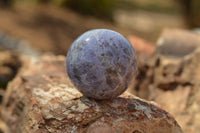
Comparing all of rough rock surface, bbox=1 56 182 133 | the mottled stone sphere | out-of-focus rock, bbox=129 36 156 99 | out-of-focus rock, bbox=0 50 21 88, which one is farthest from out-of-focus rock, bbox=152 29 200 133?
out-of-focus rock, bbox=0 50 21 88

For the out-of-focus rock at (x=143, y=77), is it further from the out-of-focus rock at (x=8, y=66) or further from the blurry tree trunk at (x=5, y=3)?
the blurry tree trunk at (x=5, y=3)

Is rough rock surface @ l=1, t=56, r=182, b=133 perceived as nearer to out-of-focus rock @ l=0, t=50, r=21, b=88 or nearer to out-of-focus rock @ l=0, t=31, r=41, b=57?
Result: out-of-focus rock @ l=0, t=50, r=21, b=88

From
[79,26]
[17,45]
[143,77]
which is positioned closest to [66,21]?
[79,26]

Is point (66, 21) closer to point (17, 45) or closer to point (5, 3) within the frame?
point (17, 45)

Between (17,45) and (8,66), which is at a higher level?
(17,45)

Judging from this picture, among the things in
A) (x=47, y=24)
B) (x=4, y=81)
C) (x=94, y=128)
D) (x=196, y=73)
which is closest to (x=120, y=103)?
(x=94, y=128)

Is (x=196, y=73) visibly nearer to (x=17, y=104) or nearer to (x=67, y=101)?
(x=67, y=101)
